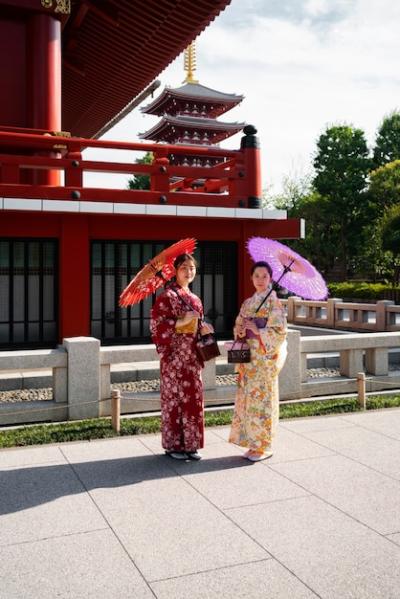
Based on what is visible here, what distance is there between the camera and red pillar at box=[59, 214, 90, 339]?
9617 mm

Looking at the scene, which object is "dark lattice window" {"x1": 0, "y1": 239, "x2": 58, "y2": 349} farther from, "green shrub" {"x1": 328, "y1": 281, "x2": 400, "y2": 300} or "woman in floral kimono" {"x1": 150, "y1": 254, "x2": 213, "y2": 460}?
"green shrub" {"x1": 328, "y1": 281, "x2": 400, "y2": 300}

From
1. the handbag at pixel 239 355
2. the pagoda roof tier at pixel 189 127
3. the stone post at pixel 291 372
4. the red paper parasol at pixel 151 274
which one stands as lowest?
the stone post at pixel 291 372

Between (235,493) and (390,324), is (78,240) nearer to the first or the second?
(235,493)

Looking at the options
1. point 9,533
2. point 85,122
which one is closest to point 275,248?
point 9,533

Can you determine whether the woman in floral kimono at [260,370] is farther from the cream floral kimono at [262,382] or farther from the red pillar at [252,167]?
the red pillar at [252,167]

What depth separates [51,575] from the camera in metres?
3.30

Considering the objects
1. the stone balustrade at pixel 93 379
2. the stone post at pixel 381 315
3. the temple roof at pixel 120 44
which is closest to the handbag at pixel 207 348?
the stone balustrade at pixel 93 379

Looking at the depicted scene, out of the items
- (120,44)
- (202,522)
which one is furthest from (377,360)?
(120,44)

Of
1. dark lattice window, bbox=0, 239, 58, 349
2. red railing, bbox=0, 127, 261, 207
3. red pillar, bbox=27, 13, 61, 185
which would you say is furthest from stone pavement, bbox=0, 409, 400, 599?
Answer: red pillar, bbox=27, 13, 61, 185

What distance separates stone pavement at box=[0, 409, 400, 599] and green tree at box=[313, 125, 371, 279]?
33.2 m

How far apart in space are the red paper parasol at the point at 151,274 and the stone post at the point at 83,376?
1.49 m

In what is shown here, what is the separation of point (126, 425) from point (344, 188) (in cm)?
3345

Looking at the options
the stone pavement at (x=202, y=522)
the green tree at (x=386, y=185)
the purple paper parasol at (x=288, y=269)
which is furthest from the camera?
the green tree at (x=386, y=185)

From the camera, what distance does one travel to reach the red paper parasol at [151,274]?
5.60 meters
